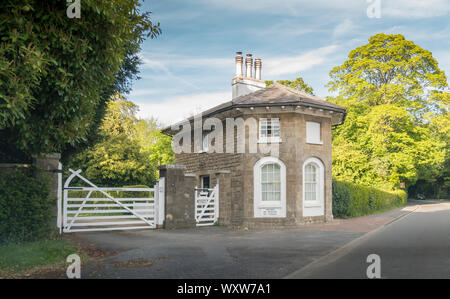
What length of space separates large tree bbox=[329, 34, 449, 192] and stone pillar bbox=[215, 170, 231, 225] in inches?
737

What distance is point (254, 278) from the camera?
7.12 metres

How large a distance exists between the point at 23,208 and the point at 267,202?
1035 cm

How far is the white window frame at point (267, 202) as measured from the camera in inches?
694

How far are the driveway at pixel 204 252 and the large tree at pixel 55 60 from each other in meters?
3.10

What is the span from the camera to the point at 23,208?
10383 millimetres

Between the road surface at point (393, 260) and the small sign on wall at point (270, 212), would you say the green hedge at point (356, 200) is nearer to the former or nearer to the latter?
the small sign on wall at point (270, 212)

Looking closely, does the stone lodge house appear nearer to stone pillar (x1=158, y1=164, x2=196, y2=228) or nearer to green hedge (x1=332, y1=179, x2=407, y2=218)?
stone pillar (x1=158, y1=164, x2=196, y2=228)

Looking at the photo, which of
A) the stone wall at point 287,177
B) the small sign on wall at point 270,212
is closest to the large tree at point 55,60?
the stone wall at point 287,177

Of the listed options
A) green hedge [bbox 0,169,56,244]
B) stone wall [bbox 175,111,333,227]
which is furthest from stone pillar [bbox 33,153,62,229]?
stone wall [bbox 175,111,333,227]

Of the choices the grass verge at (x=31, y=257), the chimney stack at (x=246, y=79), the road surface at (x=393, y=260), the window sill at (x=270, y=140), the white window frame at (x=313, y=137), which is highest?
the chimney stack at (x=246, y=79)

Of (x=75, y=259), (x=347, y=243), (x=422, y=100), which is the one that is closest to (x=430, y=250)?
(x=347, y=243)

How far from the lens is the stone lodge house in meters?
17.6

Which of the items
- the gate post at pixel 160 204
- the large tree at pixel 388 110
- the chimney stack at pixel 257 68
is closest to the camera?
the gate post at pixel 160 204

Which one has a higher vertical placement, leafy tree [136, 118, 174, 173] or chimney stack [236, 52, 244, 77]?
chimney stack [236, 52, 244, 77]
